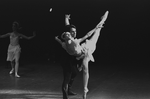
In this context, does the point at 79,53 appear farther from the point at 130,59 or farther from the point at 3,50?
the point at 3,50

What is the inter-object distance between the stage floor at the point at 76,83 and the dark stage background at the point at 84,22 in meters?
2.49

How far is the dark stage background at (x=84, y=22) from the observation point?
1152 cm

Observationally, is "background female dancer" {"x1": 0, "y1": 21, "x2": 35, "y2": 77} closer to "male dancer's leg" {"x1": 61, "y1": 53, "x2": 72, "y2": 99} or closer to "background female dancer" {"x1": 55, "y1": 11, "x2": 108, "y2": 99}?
"background female dancer" {"x1": 55, "y1": 11, "x2": 108, "y2": 99}

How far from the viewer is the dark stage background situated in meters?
11.5

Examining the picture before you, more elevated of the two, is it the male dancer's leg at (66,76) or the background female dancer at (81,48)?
the background female dancer at (81,48)

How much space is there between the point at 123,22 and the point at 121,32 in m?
0.37

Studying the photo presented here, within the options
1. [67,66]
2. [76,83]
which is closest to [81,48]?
[67,66]

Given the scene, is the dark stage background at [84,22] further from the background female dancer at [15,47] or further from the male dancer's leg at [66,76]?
the male dancer's leg at [66,76]

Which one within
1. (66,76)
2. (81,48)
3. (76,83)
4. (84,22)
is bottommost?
(76,83)

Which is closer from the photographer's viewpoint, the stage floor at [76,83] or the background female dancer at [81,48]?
the background female dancer at [81,48]

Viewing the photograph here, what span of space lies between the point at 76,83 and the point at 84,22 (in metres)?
4.90

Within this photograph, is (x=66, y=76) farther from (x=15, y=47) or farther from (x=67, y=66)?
(x=15, y=47)

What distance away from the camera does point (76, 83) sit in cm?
741

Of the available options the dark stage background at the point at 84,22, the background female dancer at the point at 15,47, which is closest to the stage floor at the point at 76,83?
the background female dancer at the point at 15,47
